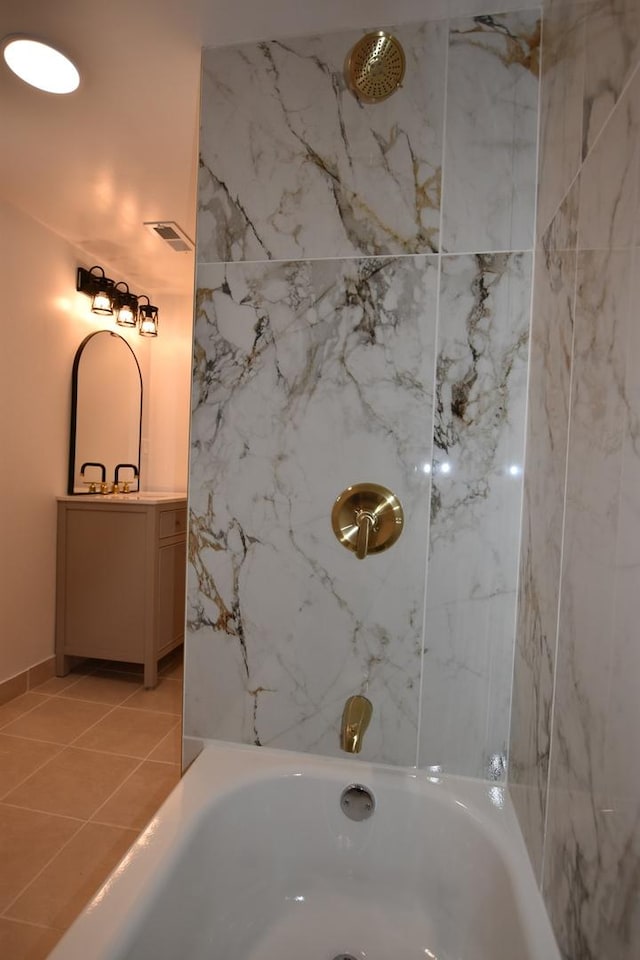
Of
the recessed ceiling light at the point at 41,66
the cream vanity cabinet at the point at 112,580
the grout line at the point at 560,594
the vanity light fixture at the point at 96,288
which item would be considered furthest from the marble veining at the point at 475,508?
the vanity light fixture at the point at 96,288

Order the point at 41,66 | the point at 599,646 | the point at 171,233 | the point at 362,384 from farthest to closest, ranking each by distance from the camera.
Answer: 1. the point at 171,233
2. the point at 41,66
3. the point at 362,384
4. the point at 599,646

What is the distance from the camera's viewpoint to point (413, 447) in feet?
3.87

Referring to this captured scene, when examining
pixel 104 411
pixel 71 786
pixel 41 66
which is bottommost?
pixel 71 786

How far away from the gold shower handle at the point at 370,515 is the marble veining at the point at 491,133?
21.7 inches

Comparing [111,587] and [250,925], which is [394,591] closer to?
[250,925]

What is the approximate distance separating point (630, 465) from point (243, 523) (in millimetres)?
847

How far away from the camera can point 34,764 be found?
2.03m

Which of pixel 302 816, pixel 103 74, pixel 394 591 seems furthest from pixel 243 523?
pixel 103 74

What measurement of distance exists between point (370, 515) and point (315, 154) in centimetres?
83

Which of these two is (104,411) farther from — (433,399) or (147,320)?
(433,399)

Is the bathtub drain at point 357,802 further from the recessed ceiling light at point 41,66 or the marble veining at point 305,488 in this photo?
the recessed ceiling light at point 41,66

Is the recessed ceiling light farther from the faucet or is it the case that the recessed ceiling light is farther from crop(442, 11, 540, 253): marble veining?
the faucet

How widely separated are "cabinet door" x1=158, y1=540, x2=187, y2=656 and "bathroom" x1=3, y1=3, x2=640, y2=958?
1576 mm

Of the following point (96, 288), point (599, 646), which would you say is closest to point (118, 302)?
point (96, 288)
